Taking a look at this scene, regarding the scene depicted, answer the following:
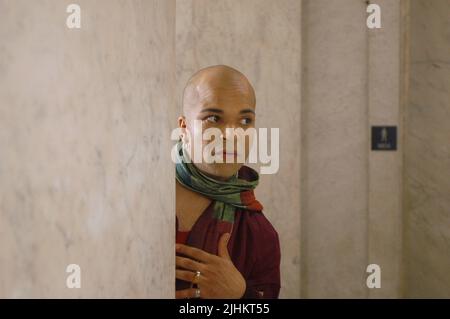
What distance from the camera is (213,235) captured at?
79.1 inches

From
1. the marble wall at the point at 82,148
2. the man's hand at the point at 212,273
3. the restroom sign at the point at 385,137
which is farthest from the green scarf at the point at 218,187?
the marble wall at the point at 82,148

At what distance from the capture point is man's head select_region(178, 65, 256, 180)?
6.42ft

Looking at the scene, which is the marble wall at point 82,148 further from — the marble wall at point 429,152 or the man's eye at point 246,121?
the marble wall at point 429,152

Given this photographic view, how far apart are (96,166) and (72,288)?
0.16 meters

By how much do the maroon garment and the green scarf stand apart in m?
0.03

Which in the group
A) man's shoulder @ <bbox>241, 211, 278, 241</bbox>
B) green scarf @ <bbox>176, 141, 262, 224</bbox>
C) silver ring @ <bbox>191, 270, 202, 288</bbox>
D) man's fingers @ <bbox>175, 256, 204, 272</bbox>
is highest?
green scarf @ <bbox>176, 141, 262, 224</bbox>

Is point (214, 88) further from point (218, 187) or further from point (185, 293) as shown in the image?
point (185, 293)

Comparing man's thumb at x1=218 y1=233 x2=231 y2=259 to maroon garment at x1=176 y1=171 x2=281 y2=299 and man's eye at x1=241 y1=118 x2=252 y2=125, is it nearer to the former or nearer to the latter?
maroon garment at x1=176 y1=171 x2=281 y2=299

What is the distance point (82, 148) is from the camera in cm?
61

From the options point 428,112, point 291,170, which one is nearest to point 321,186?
point 291,170

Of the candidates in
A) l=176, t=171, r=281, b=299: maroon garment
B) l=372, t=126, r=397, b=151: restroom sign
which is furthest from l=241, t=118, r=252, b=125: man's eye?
l=372, t=126, r=397, b=151: restroom sign

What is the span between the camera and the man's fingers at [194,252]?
1.94 metres

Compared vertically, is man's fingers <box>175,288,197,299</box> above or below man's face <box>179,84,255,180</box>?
below

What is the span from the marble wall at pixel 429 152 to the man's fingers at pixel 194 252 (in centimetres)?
132
